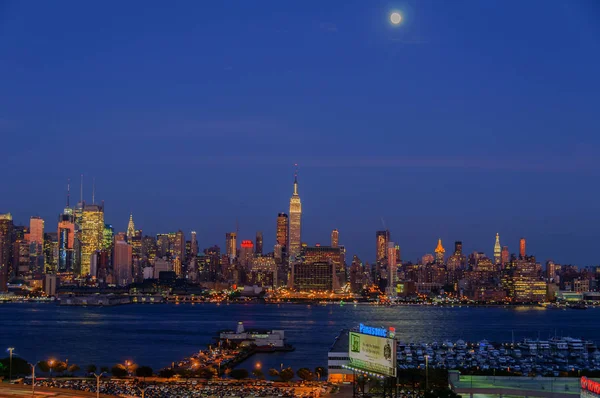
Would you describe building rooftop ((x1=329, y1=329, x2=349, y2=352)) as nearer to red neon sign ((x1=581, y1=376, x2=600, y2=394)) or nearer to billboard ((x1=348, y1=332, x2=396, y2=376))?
billboard ((x1=348, y1=332, x2=396, y2=376))

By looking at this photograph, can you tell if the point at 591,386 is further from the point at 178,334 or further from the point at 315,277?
the point at 315,277

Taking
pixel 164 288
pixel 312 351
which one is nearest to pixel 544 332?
pixel 312 351

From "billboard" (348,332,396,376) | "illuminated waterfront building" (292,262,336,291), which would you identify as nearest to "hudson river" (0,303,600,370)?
"billboard" (348,332,396,376)

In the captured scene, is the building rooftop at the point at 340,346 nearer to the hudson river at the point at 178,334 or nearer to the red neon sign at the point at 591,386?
the hudson river at the point at 178,334

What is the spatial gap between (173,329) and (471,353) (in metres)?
31.0

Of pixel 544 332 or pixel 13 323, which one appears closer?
pixel 544 332

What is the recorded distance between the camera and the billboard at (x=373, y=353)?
65.3 feet

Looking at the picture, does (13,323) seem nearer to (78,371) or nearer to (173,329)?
(173,329)

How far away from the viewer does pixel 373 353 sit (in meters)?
20.5

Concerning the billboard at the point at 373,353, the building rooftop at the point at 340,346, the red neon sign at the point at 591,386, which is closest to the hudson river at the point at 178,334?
the building rooftop at the point at 340,346

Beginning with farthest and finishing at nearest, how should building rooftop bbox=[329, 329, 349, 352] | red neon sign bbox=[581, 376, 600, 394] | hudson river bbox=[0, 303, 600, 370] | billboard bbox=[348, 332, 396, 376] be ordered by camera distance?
hudson river bbox=[0, 303, 600, 370] → building rooftop bbox=[329, 329, 349, 352] → billboard bbox=[348, 332, 396, 376] → red neon sign bbox=[581, 376, 600, 394]

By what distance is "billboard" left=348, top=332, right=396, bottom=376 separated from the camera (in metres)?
19.9

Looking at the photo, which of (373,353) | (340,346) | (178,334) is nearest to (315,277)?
(178,334)

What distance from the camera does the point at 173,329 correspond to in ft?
209
